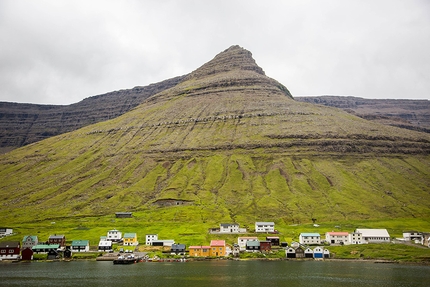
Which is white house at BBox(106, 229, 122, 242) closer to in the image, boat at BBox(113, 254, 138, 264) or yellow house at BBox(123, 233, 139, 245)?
yellow house at BBox(123, 233, 139, 245)

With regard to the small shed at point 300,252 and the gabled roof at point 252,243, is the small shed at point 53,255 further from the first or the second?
the small shed at point 300,252

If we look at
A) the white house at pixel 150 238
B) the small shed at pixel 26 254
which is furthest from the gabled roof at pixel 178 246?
the small shed at pixel 26 254

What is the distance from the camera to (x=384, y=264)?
132m

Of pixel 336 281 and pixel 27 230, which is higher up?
pixel 27 230

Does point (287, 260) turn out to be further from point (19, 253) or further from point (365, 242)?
point (19, 253)

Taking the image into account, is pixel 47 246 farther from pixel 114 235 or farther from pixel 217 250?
pixel 217 250

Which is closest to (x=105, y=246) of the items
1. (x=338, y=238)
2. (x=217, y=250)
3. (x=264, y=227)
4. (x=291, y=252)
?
(x=217, y=250)

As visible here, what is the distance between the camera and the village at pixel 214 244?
481ft

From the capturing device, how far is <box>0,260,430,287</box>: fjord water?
9651 centimetres

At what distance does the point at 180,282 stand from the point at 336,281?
3479 cm

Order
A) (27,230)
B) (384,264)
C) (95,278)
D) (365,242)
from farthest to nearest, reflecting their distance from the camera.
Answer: (27,230), (365,242), (384,264), (95,278)

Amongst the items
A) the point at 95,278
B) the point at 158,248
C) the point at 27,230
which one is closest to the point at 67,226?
the point at 27,230

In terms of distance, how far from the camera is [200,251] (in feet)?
486

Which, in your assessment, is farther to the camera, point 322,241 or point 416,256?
point 322,241
